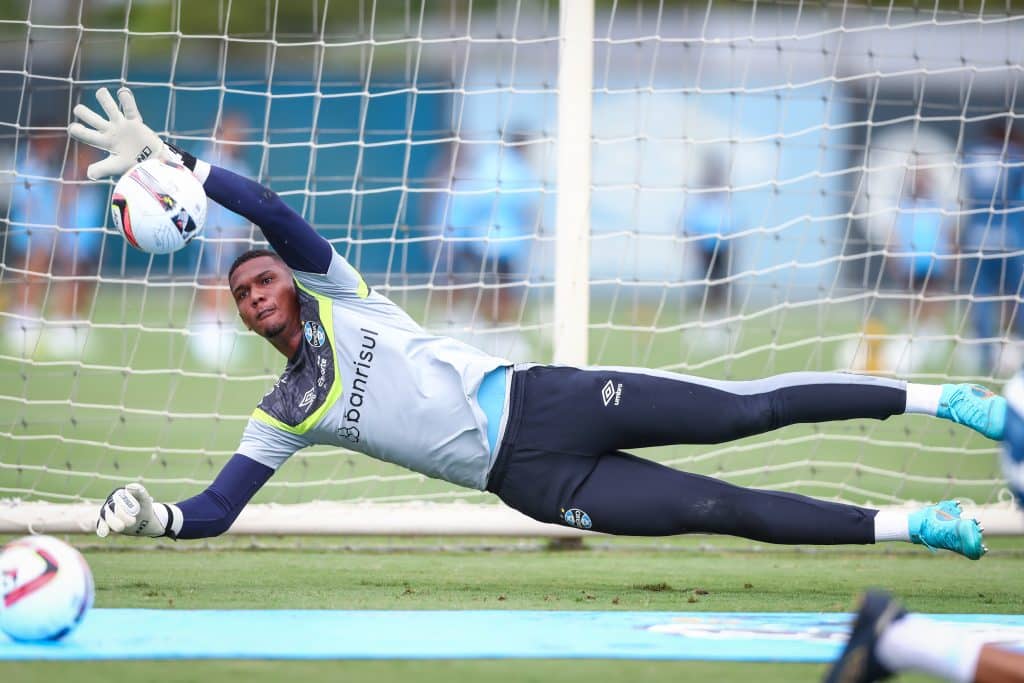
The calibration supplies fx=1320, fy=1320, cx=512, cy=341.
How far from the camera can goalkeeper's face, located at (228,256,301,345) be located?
4.96 meters

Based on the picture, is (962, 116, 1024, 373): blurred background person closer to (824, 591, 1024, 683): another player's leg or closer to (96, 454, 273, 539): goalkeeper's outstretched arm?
(96, 454, 273, 539): goalkeeper's outstretched arm

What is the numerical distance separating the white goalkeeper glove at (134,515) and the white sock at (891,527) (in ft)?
8.30

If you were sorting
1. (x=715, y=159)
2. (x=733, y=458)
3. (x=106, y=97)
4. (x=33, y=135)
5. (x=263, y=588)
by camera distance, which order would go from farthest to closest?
(x=715, y=159)
(x=733, y=458)
(x=33, y=135)
(x=263, y=588)
(x=106, y=97)

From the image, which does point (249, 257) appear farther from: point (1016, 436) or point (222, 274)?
point (222, 274)

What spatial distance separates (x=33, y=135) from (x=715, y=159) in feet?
40.9

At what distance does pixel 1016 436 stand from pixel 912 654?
612 mm

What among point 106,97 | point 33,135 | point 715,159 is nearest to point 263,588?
point 106,97

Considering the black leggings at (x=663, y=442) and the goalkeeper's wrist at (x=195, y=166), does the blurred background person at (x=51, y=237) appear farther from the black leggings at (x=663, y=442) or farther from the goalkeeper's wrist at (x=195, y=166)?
the black leggings at (x=663, y=442)

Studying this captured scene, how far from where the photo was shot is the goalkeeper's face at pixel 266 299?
4957 mm

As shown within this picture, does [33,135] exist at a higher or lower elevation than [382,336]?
higher

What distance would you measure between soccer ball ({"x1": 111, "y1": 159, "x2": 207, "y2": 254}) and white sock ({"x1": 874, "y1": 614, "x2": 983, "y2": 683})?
9.32 feet

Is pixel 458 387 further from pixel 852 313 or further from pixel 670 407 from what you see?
pixel 852 313

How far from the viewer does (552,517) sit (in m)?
4.88

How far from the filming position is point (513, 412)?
4.88 m
